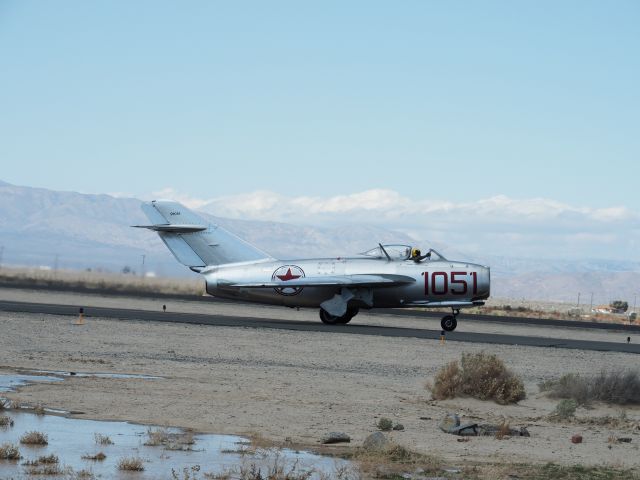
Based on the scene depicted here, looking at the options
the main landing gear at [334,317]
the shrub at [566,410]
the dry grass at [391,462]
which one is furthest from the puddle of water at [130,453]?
the main landing gear at [334,317]

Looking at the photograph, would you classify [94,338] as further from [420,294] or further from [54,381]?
[420,294]

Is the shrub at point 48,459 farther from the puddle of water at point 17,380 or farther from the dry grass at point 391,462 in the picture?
the puddle of water at point 17,380

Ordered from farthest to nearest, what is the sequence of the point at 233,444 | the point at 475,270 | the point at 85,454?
the point at 475,270
the point at 233,444
the point at 85,454

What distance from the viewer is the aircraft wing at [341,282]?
1569 inches

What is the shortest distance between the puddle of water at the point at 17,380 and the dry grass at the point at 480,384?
732 cm

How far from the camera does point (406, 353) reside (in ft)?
99.7

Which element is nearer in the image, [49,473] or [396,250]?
[49,473]

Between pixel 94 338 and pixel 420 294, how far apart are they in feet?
43.7

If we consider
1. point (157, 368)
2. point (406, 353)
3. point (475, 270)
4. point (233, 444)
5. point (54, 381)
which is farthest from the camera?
point (475, 270)

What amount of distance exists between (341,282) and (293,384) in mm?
17232

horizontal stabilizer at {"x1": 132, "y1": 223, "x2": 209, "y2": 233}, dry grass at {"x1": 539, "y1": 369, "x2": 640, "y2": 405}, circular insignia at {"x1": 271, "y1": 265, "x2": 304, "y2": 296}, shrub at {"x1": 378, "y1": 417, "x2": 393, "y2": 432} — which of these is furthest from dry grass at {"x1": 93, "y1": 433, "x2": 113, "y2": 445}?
horizontal stabilizer at {"x1": 132, "y1": 223, "x2": 209, "y2": 233}

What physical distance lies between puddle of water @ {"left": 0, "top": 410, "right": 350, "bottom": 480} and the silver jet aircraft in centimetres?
2423

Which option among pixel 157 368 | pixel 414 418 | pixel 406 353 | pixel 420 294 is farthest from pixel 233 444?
pixel 420 294

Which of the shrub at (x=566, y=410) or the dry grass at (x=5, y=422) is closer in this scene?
the dry grass at (x=5, y=422)
